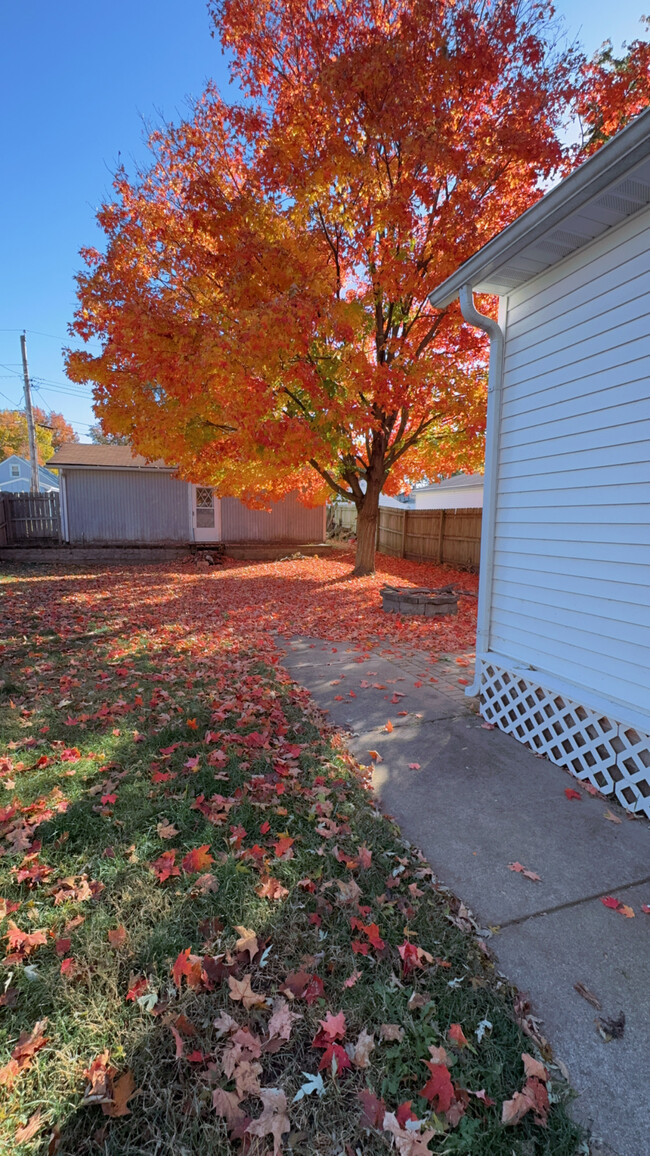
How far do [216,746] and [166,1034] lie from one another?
80.0 inches

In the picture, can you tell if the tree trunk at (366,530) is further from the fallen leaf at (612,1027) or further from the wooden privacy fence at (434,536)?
the fallen leaf at (612,1027)

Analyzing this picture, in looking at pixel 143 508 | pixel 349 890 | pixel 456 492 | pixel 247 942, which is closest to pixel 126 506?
pixel 143 508

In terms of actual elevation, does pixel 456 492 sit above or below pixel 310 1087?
above

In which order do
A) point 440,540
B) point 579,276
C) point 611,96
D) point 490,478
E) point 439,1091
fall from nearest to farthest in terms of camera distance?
1. point 439,1091
2. point 579,276
3. point 490,478
4. point 611,96
5. point 440,540

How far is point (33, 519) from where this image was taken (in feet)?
53.2

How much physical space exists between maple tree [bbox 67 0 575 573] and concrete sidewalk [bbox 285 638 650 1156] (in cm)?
537

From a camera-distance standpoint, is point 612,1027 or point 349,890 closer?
point 612,1027

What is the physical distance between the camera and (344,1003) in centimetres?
182

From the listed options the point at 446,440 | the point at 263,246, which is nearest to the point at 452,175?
the point at 263,246

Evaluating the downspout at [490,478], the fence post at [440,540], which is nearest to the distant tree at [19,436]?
the fence post at [440,540]

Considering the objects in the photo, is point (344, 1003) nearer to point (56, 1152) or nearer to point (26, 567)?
point (56, 1152)

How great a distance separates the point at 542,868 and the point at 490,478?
301cm

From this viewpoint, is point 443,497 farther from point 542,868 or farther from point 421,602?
point 542,868

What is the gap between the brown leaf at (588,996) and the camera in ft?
6.14
